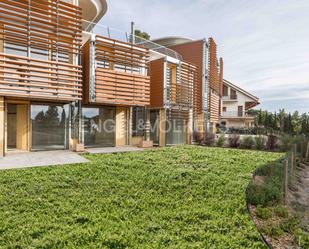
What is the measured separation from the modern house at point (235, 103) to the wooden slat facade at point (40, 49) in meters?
31.3

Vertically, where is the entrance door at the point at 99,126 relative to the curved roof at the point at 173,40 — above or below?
below

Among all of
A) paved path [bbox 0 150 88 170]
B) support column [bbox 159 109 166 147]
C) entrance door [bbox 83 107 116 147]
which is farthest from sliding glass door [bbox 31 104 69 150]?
support column [bbox 159 109 166 147]

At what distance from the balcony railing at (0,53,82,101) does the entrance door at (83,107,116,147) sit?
6.80ft

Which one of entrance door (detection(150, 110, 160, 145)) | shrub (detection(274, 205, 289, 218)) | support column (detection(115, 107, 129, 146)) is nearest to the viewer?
A: shrub (detection(274, 205, 289, 218))

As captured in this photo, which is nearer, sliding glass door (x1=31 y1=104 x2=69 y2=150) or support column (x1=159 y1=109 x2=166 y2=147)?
sliding glass door (x1=31 y1=104 x2=69 y2=150)

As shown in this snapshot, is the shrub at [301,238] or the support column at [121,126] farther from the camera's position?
the support column at [121,126]

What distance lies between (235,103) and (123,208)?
3706 cm

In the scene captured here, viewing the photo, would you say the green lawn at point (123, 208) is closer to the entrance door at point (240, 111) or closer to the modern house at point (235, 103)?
the modern house at point (235, 103)

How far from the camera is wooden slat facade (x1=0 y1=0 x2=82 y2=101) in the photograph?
348 inches

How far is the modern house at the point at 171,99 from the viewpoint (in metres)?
14.3

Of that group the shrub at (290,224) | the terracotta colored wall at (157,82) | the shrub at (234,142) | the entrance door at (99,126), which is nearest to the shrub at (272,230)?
the shrub at (290,224)

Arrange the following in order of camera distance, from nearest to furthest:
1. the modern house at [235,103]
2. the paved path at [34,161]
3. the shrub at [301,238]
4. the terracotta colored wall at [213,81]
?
the shrub at [301,238] → the paved path at [34,161] → the terracotta colored wall at [213,81] → the modern house at [235,103]

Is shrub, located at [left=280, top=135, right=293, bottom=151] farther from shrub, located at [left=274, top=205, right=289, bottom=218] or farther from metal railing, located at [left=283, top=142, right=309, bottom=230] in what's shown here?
shrub, located at [left=274, top=205, right=289, bottom=218]

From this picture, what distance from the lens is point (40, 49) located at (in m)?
9.88
